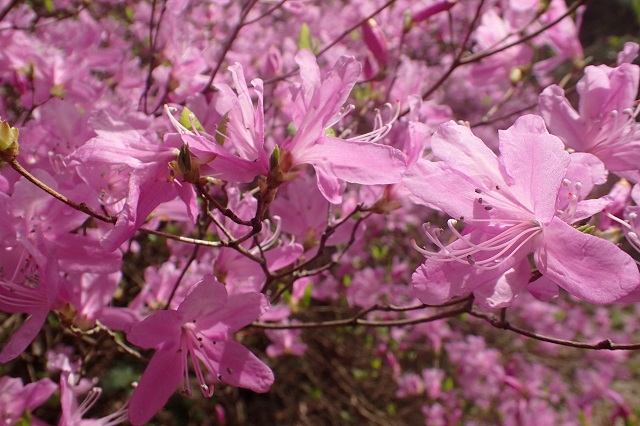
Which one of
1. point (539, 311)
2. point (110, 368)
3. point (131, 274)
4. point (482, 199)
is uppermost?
point (482, 199)

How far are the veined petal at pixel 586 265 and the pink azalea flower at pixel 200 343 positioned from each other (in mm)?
507

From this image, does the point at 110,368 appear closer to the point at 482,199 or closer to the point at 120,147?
the point at 120,147

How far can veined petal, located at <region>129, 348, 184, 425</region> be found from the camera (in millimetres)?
1023

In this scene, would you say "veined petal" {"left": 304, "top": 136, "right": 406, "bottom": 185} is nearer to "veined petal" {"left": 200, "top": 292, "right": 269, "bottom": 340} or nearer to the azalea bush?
the azalea bush

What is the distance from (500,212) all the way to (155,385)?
0.70 meters

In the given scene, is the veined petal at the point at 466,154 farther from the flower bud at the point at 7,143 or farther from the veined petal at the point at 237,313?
the flower bud at the point at 7,143

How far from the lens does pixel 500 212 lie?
896mm

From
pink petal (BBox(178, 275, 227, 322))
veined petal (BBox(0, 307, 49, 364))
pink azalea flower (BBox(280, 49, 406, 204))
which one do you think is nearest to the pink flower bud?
pink azalea flower (BBox(280, 49, 406, 204))

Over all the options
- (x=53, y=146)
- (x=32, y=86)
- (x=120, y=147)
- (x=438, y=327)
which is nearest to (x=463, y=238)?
(x=120, y=147)

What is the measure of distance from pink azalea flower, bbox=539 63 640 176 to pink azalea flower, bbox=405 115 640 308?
0.29 m

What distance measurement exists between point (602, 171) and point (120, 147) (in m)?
0.82

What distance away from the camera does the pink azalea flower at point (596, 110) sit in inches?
43.9


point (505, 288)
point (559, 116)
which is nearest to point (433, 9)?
point (559, 116)

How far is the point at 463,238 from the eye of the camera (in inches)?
35.1
